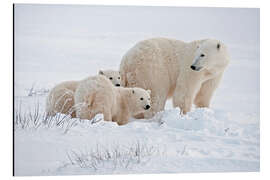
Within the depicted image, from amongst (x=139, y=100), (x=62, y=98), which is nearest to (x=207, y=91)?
(x=139, y=100)

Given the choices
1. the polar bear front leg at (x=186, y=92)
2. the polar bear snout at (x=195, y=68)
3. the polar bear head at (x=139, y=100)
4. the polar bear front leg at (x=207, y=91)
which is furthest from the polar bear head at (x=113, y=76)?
the polar bear front leg at (x=207, y=91)

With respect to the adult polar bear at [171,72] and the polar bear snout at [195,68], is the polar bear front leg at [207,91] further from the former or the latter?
the polar bear snout at [195,68]

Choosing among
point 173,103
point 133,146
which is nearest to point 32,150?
point 133,146

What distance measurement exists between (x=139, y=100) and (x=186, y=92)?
0.80 meters

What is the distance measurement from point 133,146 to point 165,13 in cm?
178

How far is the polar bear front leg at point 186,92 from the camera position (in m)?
6.86

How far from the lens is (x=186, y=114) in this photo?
22.3 ft

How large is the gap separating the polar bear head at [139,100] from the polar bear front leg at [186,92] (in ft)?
1.90

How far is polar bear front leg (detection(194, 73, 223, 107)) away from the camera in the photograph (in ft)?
23.1

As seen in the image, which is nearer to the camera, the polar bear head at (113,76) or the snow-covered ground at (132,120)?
the snow-covered ground at (132,120)

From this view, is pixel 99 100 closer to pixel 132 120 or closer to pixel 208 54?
pixel 132 120

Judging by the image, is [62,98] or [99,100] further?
[62,98]

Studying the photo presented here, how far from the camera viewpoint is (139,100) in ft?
21.1
